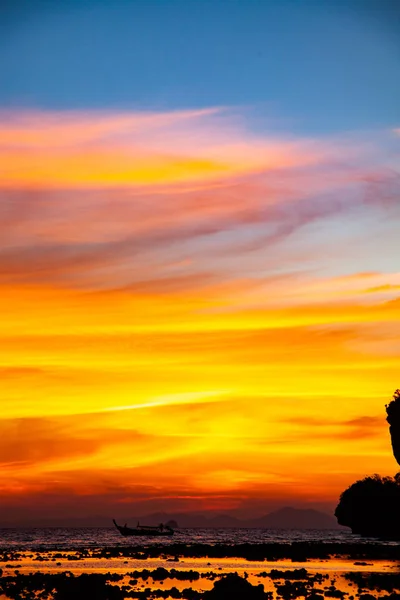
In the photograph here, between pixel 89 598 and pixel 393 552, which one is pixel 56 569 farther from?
pixel 393 552

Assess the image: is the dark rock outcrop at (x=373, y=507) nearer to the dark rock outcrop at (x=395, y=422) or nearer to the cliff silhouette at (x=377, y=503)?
the cliff silhouette at (x=377, y=503)

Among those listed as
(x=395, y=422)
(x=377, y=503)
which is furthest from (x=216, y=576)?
(x=377, y=503)

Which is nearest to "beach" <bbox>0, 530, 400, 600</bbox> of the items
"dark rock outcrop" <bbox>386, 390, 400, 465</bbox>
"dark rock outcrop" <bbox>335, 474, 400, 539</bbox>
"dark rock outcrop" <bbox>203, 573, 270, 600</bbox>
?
"dark rock outcrop" <bbox>203, 573, 270, 600</bbox>

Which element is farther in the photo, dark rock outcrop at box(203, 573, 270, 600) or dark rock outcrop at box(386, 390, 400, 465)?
dark rock outcrop at box(386, 390, 400, 465)

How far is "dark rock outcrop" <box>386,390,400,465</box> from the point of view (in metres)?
152

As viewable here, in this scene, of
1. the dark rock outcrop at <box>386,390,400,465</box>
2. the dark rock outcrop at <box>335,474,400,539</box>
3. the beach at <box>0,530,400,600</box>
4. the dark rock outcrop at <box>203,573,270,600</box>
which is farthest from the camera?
the dark rock outcrop at <box>335,474,400,539</box>

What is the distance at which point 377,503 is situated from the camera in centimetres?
17788

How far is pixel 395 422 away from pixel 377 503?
110 feet

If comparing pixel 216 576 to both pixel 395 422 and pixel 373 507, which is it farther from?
pixel 373 507

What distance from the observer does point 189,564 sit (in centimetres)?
8925

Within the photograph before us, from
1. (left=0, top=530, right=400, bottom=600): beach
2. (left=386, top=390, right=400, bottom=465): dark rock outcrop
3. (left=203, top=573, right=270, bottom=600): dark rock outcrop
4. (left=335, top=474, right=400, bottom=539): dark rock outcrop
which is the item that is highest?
(left=386, top=390, right=400, bottom=465): dark rock outcrop

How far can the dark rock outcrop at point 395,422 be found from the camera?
152250 millimetres

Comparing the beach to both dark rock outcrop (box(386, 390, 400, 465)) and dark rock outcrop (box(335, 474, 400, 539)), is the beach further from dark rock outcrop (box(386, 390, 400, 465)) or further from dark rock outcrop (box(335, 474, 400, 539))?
dark rock outcrop (box(335, 474, 400, 539))

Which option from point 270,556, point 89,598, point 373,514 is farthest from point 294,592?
point 373,514
